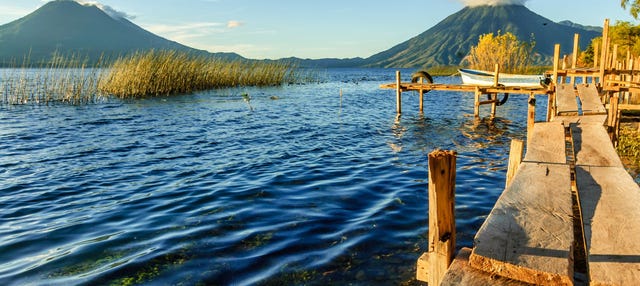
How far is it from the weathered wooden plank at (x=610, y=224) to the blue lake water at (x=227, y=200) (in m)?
2.12

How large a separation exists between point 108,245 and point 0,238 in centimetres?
195

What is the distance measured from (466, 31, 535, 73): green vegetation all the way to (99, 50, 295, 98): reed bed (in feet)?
98.9

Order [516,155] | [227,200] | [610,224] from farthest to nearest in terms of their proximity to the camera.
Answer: [227,200] < [516,155] < [610,224]

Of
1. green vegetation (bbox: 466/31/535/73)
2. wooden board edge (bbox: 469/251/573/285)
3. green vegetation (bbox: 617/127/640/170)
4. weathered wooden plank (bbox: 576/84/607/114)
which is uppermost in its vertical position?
green vegetation (bbox: 466/31/535/73)

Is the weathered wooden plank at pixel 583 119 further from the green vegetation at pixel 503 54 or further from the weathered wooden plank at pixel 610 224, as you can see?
the green vegetation at pixel 503 54

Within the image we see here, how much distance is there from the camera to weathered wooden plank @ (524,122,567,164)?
6.20m

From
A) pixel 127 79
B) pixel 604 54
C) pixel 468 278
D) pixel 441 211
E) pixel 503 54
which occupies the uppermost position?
pixel 503 54

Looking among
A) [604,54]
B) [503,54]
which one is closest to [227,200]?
[604,54]

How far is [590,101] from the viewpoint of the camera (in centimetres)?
1166

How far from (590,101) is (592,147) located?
5583 millimetres

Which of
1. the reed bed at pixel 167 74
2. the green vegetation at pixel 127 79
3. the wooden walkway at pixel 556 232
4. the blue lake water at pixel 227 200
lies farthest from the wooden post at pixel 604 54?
the reed bed at pixel 167 74

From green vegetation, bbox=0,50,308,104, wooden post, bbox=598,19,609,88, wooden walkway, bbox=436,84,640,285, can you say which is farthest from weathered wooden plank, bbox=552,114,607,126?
green vegetation, bbox=0,50,308,104

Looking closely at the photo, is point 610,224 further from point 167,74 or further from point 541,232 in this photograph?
point 167,74

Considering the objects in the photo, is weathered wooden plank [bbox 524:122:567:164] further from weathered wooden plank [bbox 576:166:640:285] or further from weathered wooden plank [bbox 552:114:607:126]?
weathered wooden plank [bbox 552:114:607:126]
